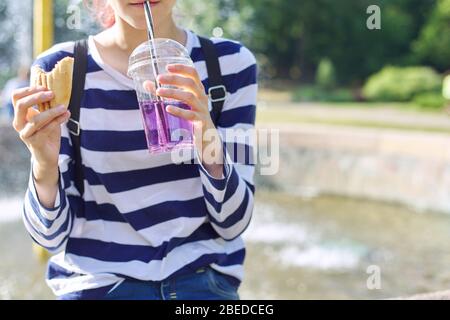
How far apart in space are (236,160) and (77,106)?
39 cm

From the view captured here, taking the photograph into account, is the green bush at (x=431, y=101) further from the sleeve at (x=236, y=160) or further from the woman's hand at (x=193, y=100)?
the woman's hand at (x=193, y=100)

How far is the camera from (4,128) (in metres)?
6.99

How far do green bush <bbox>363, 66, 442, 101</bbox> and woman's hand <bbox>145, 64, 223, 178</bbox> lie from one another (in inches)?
741

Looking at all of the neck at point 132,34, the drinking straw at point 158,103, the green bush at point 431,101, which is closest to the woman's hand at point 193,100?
the drinking straw at point 158,103

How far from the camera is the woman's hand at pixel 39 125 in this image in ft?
→ 3.93

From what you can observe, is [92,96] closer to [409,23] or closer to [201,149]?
[201,149]

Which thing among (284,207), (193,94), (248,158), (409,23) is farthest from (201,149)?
(409,23)

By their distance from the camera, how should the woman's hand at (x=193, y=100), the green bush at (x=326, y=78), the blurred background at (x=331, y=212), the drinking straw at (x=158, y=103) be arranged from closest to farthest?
the woman's hand at (x=193, y=100)
the drinking straw at (x=158, y=103)
the blurred background at (x=331, y=212)
the green bush at (x=326, y=78)

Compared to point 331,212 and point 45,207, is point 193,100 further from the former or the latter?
point 331,212

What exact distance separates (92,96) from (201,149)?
0.33 m

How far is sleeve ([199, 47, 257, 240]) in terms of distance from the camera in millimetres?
1380

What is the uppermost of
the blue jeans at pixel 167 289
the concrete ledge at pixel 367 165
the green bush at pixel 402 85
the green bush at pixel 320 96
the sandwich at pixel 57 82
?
the sandwich at pixel 57 82

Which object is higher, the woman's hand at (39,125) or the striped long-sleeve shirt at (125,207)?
the woman's hand at (39,125)

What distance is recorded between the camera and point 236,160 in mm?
1514
